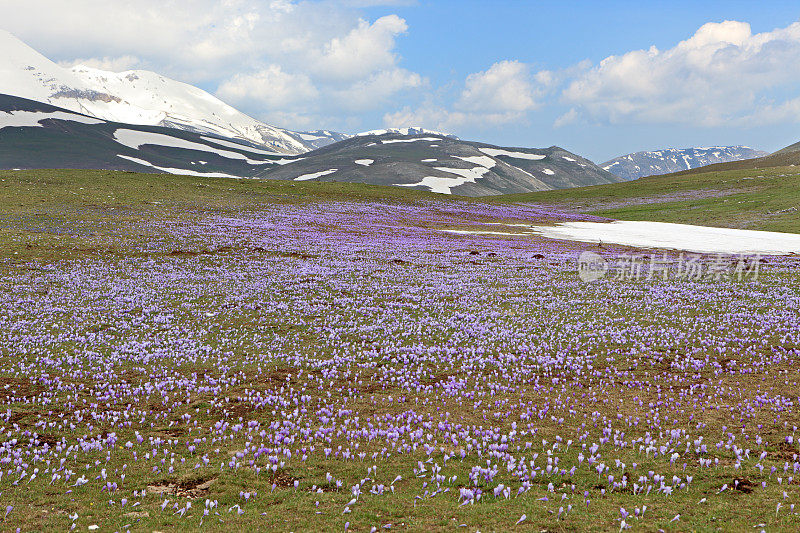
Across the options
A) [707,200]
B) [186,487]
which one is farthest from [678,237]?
[186,487]

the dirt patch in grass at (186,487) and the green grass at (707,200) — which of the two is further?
the green grass at (707,200)

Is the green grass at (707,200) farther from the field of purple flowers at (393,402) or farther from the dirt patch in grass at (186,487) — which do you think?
the dirt patch in grass at (186,487)

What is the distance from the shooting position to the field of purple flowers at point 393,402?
759 centimetres

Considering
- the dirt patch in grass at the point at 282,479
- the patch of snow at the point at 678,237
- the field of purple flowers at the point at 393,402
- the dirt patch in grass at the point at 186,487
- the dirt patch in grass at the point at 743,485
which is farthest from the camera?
the patch of snow at the point at 678,237

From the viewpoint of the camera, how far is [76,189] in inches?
2869

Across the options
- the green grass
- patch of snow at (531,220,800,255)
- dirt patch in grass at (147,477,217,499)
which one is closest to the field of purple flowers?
dirt patch in grass at (147,477,217,499)

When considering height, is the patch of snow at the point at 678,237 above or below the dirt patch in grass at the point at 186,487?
above

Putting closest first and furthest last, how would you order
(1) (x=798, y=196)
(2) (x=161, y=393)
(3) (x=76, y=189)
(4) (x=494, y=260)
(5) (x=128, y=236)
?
(2) (x=161, y=393)
(4) (x=494, y=260)
(5) (x=128, y=236)
(3) (x=76, y=189)
(1) (x=798, y=196)

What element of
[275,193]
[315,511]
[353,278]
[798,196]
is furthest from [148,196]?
[798,196]

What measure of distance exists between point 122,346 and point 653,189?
146 meters

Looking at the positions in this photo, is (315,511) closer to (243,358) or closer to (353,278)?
(243,358)

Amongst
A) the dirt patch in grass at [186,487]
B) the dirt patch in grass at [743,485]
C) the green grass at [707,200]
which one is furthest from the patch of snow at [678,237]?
the dirt patch in grass at [186,487]

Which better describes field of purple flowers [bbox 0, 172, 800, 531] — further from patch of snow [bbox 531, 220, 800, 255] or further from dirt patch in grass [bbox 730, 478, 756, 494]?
patch of snow [bbox 531, 220, 800, 255]

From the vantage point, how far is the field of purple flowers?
24.9 ft
